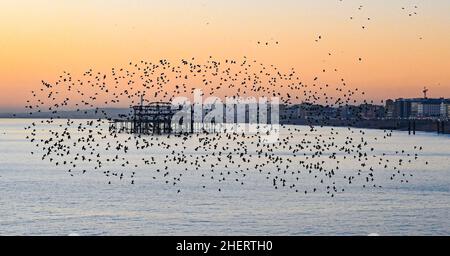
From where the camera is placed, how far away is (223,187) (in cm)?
5991

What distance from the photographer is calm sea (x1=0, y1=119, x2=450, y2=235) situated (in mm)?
36875

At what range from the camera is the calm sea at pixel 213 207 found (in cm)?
3688

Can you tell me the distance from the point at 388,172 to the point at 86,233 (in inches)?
1854

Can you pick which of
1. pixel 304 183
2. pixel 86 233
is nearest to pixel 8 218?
pixel 86 233

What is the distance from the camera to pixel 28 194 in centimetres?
5488

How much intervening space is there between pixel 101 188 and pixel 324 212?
21.2 metres

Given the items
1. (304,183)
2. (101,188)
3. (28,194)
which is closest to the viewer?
(28,194)

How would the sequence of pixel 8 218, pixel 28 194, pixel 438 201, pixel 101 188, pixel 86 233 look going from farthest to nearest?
pixel 101 188 < pixel 28 194 < pixel 438 201 < pixel 8 218 < pixel 86 233

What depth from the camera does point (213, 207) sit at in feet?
151
